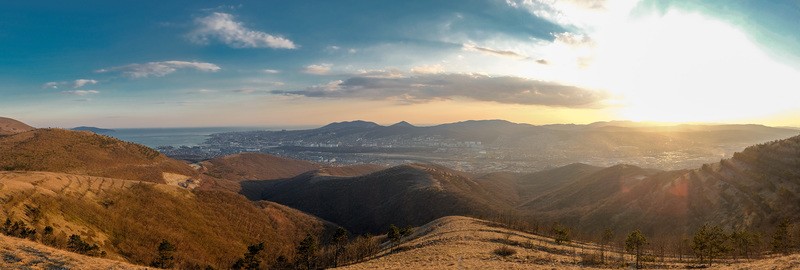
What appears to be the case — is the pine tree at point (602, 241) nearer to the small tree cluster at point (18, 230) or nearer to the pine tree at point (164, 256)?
the pine tree at point (164, 256)

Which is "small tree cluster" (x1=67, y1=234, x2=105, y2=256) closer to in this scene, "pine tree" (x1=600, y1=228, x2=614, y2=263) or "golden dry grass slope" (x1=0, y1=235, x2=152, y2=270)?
"golden dry grass slope" (x1=0, y1=235, x2=152, y2=270)

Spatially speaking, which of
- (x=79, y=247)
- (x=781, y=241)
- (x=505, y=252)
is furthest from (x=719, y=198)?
(x=79, y=247)

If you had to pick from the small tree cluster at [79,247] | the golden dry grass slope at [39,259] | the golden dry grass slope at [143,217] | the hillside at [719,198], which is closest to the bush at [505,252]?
the golden dry grass slope at [39,259]

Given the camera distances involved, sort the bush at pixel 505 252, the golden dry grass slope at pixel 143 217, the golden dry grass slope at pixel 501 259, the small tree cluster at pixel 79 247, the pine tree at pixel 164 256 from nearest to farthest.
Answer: the golden dry grass slope at pixel 501 259 → the bush at pixel 505 252 → the small tree cluster at pixel 79 247 → the pine tree at pixel 164 256 → the golden dry grass slope at pixel 143 217

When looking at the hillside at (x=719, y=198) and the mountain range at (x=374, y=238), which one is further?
the hillside at (x=719, y=198)

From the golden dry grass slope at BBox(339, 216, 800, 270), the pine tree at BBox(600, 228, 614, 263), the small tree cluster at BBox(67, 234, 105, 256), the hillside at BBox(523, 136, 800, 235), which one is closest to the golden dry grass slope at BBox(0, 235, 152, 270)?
the golden dry grass slope at BBox(339, 216, 800, 270)

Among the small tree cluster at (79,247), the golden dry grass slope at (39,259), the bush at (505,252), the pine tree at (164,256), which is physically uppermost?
the golden dry grass slope at (39,259)
